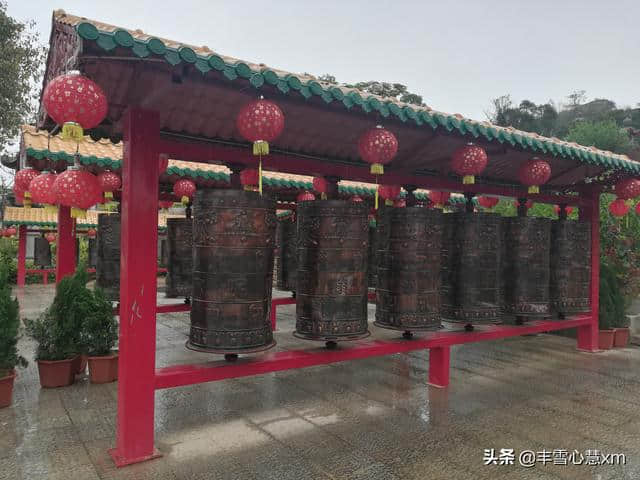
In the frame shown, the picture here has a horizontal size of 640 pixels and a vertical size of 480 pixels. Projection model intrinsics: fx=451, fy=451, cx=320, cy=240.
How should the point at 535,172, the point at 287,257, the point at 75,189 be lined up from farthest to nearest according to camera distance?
the point at 287,257 → the point at 535,172 → the point at 75,189

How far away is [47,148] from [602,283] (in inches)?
367

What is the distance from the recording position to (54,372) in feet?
17.7

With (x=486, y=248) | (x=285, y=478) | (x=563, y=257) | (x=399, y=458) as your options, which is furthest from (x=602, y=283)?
(x=285, y=478)

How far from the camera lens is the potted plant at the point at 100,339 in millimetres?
5602

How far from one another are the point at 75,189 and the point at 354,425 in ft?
11.9

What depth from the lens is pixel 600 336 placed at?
7.89 metres

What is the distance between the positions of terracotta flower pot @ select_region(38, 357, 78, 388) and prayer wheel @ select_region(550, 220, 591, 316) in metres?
6.59

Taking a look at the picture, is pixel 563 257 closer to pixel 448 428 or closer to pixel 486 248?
pixel 486 248

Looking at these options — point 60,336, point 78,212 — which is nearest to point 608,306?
point 78,212

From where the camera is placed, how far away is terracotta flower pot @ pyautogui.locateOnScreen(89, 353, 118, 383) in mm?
5617

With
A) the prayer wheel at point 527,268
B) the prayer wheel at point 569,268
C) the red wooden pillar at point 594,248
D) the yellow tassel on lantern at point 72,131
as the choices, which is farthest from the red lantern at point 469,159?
the yellow tassel on lantern at point 72,131

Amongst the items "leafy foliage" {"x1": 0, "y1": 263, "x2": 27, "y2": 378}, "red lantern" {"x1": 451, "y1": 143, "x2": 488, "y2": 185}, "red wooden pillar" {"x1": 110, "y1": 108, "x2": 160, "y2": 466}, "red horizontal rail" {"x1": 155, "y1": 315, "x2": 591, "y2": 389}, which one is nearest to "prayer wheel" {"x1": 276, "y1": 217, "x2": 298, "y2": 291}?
"red horizontal rail" {"x1": 155, "y1": 315, "x2": 591, "y2": 389}

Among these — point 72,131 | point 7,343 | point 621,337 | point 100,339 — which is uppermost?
point 72,131

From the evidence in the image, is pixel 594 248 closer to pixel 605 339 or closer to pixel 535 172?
pixel 605 339
